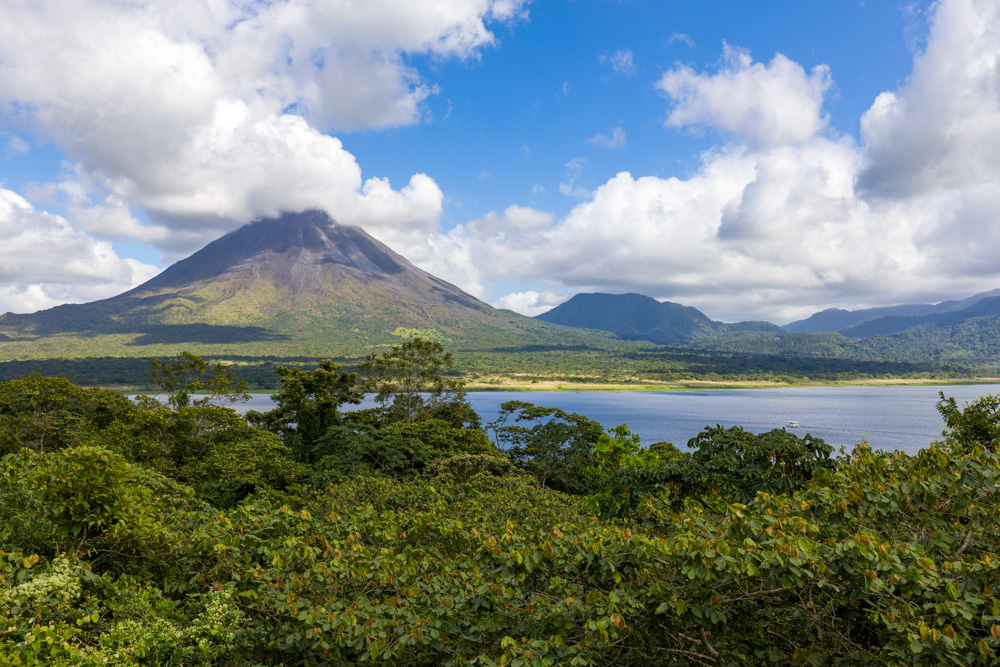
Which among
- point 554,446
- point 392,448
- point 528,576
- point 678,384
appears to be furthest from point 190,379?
point 678,384

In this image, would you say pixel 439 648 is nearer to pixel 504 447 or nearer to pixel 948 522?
pixel 948 522

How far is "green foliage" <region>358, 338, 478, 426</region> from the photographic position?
3306cm

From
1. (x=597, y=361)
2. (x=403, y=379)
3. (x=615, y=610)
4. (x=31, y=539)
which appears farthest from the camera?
(x=597, y=361)

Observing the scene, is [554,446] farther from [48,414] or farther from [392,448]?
[48,414]

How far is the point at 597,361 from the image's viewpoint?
18862 cm

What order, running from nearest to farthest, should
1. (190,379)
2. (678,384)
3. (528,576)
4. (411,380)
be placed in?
(528,576) → (411,380) → (190,379) → (678,384)

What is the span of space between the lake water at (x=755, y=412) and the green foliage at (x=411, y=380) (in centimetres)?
2776

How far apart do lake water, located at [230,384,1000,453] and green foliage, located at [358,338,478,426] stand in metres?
27.8

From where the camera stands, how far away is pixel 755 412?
274 ft

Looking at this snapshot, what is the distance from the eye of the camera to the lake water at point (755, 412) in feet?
193

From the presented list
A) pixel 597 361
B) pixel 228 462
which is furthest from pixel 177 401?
pixel 597 361

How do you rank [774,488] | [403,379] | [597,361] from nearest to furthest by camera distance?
[774,488] < [403,379] < [597,361]

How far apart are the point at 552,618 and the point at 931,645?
84.5 inches

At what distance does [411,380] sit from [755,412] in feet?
226
